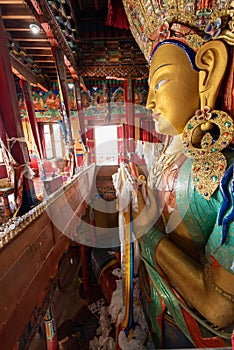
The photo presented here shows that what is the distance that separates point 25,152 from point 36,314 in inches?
71.3

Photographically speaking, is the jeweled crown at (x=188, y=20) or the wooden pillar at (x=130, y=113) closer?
the jeweled crown at (x=188, y=20)

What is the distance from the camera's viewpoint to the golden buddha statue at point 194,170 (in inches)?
31.4

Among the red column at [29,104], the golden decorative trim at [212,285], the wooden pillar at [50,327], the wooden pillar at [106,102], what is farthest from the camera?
the wooden pillar at [106,102]

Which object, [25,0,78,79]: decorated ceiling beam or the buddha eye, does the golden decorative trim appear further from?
[25,0,78,79]: decorated ceiling beam

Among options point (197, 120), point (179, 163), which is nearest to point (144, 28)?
point (197, 120)

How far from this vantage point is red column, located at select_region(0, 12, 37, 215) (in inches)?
83.5

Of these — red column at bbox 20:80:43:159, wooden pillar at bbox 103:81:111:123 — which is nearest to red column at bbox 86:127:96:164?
wooden pillar at bbox 103:81:111:123

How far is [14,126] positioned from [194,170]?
221 cm

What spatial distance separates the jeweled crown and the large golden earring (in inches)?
12.6

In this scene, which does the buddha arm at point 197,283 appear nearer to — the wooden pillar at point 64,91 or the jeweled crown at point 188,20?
the jeweled crown at point 188,20

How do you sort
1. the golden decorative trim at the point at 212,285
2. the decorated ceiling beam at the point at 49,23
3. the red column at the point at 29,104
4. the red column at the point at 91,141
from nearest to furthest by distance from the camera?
the golden decorative trim at the point at 212,285, the decorated ceiling beam at the point at 49,23, the red column at the point at 29,104, the red column at the point at 91,141

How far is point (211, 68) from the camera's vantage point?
0.85m

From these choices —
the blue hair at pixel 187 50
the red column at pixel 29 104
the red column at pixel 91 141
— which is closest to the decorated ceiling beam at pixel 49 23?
the red column at pixel 29 104

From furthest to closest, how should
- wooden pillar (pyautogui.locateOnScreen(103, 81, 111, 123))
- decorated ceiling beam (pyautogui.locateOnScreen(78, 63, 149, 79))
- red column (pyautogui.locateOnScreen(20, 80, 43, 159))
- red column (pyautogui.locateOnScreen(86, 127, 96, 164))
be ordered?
red column (pyautogui.locateOnScreen(86, 127, 96, 164)) → wooden pillar (pyautogui.locateOnScreen(103, 81, 111, 123)) → red column (pyautogui.locateOnScreen(20, 80, 43, 159)) → decorated ceiling beam (pyautogui.locateOnScreen(78, 63, 149, 79))
